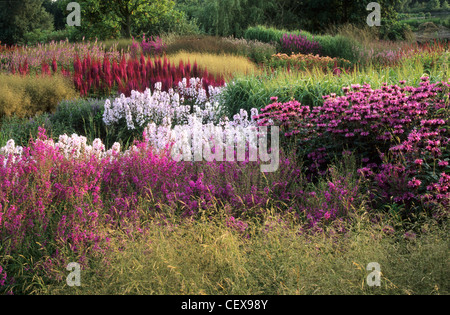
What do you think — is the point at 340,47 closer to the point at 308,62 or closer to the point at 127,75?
the point at 308,62

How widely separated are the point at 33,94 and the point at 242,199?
20.5ft

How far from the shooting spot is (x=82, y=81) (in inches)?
349

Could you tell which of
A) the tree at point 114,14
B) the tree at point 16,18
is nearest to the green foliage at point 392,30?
the tree at point 114,14

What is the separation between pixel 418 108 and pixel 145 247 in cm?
320

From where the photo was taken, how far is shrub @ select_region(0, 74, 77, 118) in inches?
315

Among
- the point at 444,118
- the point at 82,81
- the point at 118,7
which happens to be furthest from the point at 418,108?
the point at 118,7

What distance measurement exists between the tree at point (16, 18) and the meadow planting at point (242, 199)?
100 feet

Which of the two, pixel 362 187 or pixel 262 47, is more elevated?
pixel 262 47

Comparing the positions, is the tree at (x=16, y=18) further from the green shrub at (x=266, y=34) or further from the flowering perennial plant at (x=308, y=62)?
the flowering perennial plant at (x=308, y=62)

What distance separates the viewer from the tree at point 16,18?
110ft

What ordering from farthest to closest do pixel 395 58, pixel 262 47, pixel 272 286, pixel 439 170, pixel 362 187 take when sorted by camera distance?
pixel 262 47 < pixel 395 58 < pixel 362 187 < pixel 439 170 < pixel 272 286

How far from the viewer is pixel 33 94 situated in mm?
8523

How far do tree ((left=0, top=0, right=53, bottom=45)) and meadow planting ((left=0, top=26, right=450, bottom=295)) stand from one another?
30524mm

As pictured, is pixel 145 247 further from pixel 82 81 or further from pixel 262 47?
pixel 262 47
